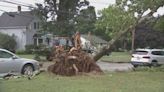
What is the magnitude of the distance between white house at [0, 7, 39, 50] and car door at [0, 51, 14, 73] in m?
58.5

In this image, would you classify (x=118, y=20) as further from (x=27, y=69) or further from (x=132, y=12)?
(x=27, y=69)

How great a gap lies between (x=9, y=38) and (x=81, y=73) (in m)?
58.9

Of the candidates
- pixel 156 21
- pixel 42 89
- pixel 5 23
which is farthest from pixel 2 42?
pixel 42 89

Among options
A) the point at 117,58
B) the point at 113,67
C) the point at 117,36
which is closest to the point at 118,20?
the point at 117,36

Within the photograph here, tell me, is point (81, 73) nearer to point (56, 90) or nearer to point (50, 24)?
point (56, 90)

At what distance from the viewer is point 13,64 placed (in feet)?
76.2

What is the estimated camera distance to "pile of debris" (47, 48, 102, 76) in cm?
2214

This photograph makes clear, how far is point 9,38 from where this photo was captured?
79.6 metres

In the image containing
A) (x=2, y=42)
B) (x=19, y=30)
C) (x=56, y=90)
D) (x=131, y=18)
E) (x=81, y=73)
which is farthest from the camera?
(x=19, y=30)

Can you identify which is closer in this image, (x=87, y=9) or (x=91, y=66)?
(x=91, y=66)

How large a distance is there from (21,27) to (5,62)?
61.2 metres

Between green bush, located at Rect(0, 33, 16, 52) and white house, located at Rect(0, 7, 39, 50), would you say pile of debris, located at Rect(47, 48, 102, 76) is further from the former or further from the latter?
white house, located at Rect(0, 7, 39, 50)

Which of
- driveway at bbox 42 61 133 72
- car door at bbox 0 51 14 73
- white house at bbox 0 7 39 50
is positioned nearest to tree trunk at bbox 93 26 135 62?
driveway at bbox 42 61 133 72

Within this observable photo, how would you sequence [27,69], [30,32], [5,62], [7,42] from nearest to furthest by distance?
[5,62] → [27,69] → [7,42] → [30,32]
